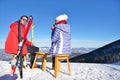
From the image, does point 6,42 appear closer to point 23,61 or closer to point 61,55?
point 23,61

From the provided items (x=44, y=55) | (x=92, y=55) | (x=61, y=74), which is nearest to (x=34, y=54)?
(x=44, y=55)

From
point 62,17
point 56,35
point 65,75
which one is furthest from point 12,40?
point 65,75

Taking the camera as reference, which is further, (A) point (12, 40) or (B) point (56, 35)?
(B) point (56, 35)

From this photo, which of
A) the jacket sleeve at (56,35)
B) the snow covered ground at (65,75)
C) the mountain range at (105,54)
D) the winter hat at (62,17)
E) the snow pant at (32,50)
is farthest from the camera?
the mountain range at (105,54)

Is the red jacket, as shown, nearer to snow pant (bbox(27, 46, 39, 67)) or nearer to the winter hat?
snow pant (bbox(27, 46, 39, 67))

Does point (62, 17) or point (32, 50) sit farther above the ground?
point (62, 17)

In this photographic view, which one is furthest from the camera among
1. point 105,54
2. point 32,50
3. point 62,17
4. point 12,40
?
point 105,54

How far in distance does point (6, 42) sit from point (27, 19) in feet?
3.67

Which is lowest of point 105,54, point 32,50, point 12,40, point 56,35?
point 32,50

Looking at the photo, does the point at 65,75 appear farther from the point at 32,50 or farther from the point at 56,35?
the point at 32,50

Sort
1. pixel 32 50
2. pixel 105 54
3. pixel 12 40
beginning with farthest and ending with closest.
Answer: pixel 105 54 → pixel 32 50 → pixel 12 40

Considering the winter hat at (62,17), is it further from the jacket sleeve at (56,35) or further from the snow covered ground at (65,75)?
the snow covered ground at (65,75)

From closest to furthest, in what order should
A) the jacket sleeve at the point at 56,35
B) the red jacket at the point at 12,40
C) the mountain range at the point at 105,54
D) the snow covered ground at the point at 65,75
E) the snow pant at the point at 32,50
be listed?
1. the snow covered ground at the point at 65,75
2. the red jacket at the point at 12,40
3. the jacket sleeve at the point at 56,35
4. the snow pant at the point at 32,50
5. the mountain range at the point at 105,54

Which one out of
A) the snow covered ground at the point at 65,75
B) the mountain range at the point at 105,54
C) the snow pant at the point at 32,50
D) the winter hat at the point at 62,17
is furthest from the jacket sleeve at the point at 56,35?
the mountain range at the point at 105,54
